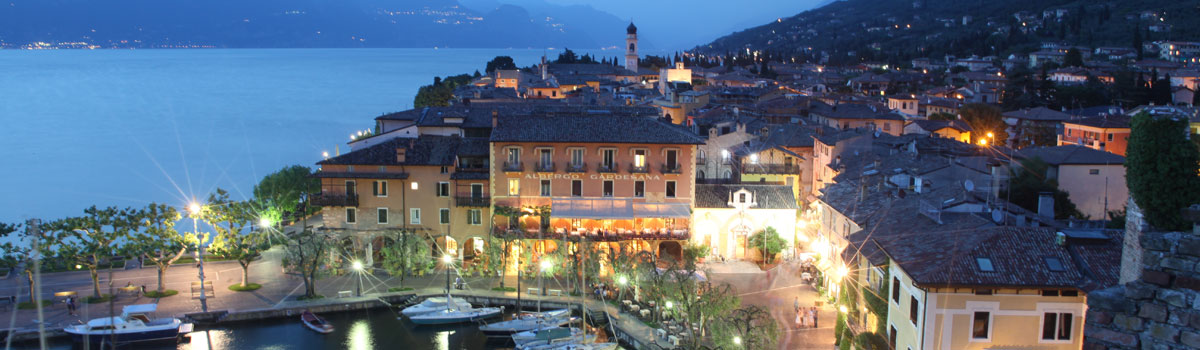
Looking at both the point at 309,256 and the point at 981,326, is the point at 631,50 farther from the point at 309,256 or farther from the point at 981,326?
the point at 981,326

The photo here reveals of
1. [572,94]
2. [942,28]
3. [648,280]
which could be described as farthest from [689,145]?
[942,28]

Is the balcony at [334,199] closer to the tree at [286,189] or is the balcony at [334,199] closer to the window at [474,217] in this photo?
the window at [474,217]

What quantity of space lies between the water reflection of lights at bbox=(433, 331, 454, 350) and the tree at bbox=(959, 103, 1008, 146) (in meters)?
42.3

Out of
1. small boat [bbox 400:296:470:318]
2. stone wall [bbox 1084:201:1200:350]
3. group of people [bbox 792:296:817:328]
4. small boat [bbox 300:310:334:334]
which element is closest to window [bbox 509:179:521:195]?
small boat [bbox 400:296:470:318]

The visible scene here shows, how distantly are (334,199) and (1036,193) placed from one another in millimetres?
24685

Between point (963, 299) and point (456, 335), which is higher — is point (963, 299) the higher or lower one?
the higher one

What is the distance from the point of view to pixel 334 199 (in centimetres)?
3362

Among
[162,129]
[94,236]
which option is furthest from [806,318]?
[162,129]

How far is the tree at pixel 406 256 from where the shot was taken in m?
31.0

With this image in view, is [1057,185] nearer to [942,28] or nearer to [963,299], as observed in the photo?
[963,299]

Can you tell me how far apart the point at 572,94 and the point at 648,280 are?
177 feet

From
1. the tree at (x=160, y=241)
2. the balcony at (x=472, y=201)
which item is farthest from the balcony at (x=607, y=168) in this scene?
the tree at (x=160, y=241)

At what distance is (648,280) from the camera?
2811 cm

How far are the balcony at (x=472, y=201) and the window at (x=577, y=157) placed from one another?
11.3ft
